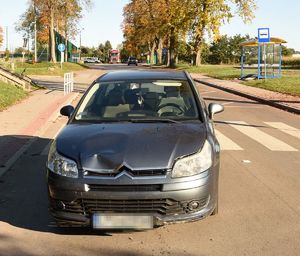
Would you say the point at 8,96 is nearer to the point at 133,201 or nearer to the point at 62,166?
the point at 62,166

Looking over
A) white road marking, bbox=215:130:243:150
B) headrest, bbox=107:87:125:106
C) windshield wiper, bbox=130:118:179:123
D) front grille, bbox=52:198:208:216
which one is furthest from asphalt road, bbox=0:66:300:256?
headrest, bbox=107:87:125:106

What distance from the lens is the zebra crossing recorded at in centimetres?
923

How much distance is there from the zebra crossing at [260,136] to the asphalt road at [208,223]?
670 mm

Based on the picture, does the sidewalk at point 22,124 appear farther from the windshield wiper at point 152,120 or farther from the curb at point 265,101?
the curb at point 265,101

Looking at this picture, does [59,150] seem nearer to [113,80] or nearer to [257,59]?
[113,80]

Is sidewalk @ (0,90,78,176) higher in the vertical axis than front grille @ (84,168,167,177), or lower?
lower

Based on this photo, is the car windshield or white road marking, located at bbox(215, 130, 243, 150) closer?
the car windshield

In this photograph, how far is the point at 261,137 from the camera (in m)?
10.5

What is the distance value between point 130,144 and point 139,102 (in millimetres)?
1373

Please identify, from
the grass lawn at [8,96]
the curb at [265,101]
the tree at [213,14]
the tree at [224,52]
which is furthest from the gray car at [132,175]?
the tree at [224,52]

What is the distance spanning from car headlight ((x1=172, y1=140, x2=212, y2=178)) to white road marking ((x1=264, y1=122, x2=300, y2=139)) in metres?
6.72

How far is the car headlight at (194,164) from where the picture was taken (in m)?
4.22

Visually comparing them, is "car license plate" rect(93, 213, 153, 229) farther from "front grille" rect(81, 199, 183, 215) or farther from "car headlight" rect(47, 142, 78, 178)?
"car headlight" rect(47, 142, 78, 178)

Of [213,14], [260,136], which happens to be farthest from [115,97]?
[213,14]
